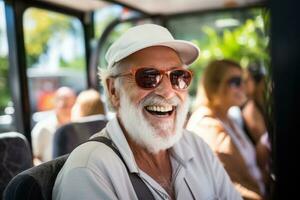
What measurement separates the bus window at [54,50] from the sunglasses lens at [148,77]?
0.33 m

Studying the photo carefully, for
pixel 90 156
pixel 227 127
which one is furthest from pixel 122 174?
pixel 227 127

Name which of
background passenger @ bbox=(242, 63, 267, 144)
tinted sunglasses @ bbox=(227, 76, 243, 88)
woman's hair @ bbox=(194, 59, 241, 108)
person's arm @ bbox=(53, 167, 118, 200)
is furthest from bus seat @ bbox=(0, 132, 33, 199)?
background passenger @ bbox=(242, 63, 267, 144)

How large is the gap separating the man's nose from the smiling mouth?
1.6 inches

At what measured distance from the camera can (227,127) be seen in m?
1.64

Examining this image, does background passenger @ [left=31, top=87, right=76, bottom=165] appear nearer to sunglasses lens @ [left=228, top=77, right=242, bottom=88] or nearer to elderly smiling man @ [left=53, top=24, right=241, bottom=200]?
elderly smiling man @ [left=53, top=24, right=241, bottom=200]

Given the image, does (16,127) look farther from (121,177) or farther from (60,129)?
(121,177)

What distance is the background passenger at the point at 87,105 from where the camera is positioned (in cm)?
125

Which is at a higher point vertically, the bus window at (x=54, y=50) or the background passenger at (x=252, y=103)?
the bus window at (x=54, y=50)

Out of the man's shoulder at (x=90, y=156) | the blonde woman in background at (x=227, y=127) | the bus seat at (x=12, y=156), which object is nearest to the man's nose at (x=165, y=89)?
the man's shoulder at (x=90, y=156)

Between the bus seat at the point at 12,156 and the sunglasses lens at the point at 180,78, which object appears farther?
the bus seat at the point at 12,156

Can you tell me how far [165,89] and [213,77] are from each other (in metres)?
0.74

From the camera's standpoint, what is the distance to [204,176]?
3.83 feet

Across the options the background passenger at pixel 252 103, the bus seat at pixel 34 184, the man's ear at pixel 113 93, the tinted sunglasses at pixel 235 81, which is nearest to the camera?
the bus seat at pixel 34 184

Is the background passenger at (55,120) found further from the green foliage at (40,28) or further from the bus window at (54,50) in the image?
the green foliage at (40,28)
